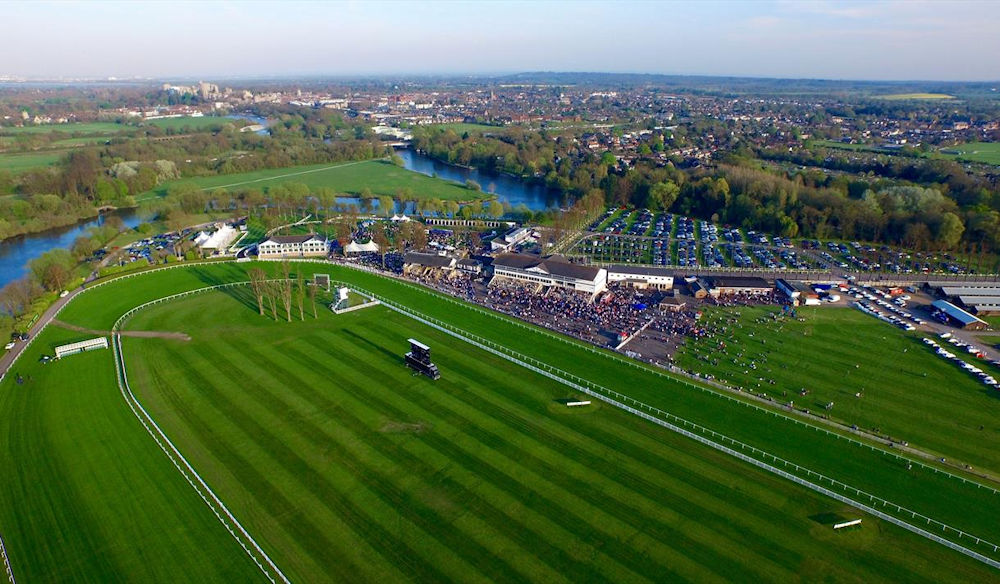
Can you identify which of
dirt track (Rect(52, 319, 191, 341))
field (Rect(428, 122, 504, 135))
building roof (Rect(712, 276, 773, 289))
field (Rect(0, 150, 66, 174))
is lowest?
dirt track (Rect(52, 319, 191, 341))

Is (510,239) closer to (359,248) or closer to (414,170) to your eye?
(359,248)

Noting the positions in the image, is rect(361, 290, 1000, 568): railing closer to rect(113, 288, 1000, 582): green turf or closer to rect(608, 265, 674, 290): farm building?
rect(113, 288, 1000, 582): green turf

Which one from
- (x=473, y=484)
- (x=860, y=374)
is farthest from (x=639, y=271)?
(x=473, y=484)

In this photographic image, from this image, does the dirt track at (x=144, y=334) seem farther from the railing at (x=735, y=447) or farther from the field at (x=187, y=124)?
the field at (x=187, y=124)

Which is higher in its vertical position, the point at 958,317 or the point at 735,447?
the point at 958,317

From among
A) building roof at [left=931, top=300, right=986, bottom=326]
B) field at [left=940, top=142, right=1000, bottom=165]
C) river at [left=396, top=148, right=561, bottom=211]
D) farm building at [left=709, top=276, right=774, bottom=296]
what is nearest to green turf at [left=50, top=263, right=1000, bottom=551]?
farm building at [left=709, top=276, right=774, bottom=296]

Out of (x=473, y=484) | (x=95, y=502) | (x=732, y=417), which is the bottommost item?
(x=95, y=502)

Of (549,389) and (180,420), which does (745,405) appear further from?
(180,420)
